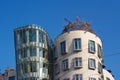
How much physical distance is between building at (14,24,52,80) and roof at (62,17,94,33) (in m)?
4.50

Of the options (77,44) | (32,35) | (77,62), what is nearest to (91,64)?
(77,62)

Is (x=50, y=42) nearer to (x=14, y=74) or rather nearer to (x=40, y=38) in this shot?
(x=40, y=38)

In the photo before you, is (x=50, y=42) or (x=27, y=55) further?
(x=50, y=42)

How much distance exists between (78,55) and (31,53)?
27.1 ft

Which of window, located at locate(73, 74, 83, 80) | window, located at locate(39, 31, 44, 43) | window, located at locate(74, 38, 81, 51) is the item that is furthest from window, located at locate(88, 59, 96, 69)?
window, located at locate(39, 31, 44, 43)

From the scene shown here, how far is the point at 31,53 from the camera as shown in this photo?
72938mm

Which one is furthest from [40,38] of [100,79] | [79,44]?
[100,79]

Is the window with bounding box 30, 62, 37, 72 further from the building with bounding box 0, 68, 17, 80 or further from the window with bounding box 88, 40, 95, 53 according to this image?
the window with bounding box 88, 40, 95, 53

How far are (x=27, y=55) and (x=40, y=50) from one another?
260 cm

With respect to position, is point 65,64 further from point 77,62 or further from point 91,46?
point 91,46

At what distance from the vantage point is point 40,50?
74062 mm

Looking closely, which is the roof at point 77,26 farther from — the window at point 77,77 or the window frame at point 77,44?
the window at point 77,77

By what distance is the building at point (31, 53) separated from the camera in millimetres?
72500

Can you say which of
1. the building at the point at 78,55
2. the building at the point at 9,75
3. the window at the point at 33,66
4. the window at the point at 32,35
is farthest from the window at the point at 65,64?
the building at the point at 9,75
